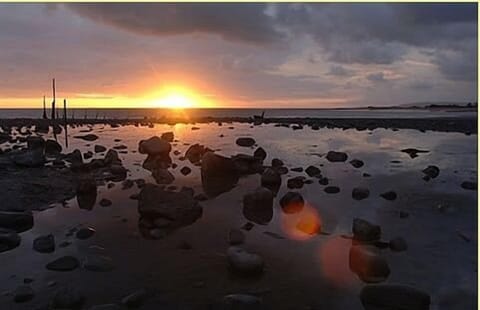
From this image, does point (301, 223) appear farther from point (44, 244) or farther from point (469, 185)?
point (469, 185)

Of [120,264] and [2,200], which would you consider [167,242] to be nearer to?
[120,264]

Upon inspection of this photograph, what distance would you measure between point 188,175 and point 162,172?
1.11m

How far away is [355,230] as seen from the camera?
1077 centimetres

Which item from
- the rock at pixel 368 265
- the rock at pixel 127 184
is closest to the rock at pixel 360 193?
the rock at pixel 368 265

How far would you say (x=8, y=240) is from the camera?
32.8 feet

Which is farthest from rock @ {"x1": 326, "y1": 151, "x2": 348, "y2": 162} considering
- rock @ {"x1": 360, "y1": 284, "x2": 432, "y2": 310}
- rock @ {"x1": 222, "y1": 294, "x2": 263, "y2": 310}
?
rock @ {"x1": 222, "y1": 294, "x2": 263, "y2": 310}

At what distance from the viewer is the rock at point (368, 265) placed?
8406 millimetres

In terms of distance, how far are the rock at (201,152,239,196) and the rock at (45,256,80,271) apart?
8.50 m

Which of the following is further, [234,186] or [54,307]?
[234,186]

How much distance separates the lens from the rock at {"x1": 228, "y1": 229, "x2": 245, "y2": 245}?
10348 mm

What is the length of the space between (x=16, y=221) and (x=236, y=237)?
219 inches

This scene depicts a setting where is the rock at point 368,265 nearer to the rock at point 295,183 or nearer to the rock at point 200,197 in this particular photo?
the rock at point 200,197

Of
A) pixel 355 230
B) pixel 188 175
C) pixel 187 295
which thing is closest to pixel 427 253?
pixel 355 230

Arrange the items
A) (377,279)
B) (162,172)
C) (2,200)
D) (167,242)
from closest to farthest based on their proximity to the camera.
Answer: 1. (377,279)
2. (167,242)
3. (2,200)
4. (162,172)
